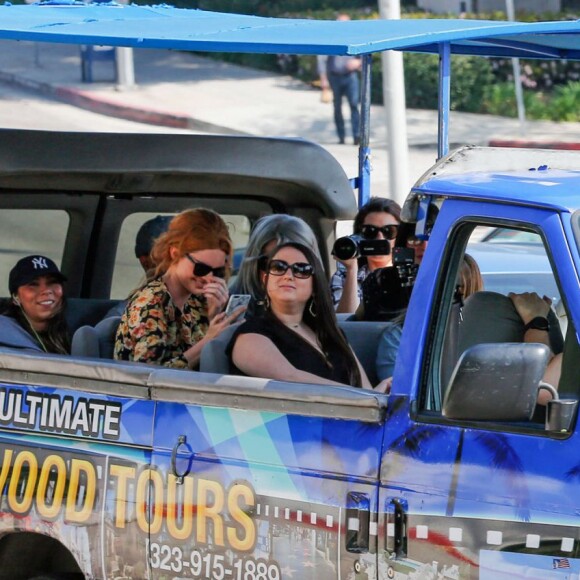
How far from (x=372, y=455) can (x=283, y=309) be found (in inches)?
37.8

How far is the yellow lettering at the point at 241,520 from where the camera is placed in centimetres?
410

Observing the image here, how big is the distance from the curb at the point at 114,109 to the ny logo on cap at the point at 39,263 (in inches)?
655

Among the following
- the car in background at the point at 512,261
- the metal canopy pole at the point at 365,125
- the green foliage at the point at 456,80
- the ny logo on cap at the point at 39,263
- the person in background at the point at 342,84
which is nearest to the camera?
the car in background at the point at 512,261

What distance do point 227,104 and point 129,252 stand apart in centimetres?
1770

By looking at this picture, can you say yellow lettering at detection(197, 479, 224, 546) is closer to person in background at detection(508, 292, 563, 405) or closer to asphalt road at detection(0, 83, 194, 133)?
person in background at detection(508, 292, 563, 405)

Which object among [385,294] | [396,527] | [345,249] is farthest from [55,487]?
[345,249]

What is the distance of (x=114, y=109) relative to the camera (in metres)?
24.4

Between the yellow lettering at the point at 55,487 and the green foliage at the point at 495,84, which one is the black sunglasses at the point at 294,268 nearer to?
the yellow lettering at the point at 55,487

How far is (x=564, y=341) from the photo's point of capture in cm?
379

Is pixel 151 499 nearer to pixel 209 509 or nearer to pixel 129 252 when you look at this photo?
pixel 209 509

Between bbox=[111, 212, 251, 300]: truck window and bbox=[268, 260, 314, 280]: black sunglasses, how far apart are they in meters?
2.55

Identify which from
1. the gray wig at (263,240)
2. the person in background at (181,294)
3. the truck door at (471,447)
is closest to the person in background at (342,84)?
the person in background at (181,294)

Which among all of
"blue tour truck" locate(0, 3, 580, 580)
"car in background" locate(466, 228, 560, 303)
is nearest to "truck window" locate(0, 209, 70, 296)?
"blue tour truck" locate(0, 3, 580, 580)

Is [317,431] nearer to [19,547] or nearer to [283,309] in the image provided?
[283,309]
